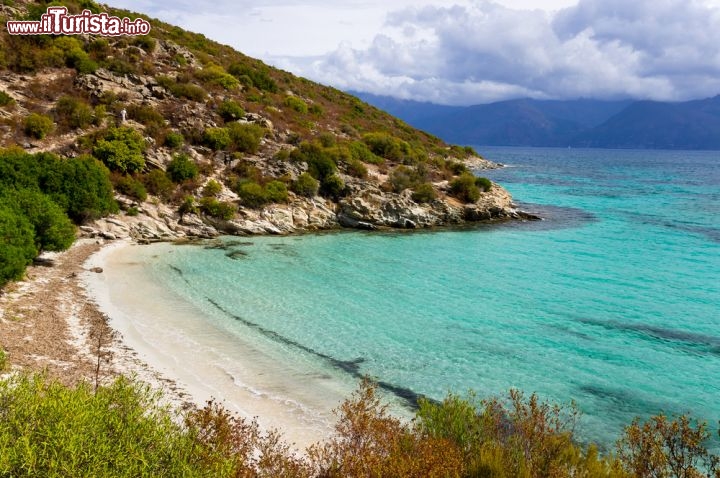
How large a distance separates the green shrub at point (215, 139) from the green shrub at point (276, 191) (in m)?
7.48

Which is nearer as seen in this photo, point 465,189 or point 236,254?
point 236,254

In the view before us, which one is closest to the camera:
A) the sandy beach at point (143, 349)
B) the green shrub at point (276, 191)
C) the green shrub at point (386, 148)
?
the sandy beach at point (143, 349)

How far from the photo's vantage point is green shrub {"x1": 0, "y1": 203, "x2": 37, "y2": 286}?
1867cm

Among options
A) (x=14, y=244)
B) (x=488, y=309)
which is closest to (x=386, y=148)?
(x=488, y=309)

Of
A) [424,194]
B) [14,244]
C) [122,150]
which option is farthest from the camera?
[424,194]

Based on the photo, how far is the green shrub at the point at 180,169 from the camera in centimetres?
4194

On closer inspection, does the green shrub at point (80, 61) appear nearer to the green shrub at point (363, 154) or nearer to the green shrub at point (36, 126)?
the green shrub at point (36, 126)

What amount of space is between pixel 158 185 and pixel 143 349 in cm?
2599

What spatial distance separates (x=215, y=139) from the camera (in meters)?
47.6

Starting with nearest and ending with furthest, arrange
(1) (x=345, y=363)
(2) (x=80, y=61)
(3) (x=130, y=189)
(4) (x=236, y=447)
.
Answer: (4) (x=236, y=447)
(1) (x=345, y=363)
(3) (x=130, y=189)
(2) (x=80, y=61)

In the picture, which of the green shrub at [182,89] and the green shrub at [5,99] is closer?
the green shrub at [5,99]

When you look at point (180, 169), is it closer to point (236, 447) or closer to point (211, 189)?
point (211, 189)

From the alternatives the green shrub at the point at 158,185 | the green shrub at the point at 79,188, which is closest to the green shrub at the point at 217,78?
the green shrub at the point at 158,185

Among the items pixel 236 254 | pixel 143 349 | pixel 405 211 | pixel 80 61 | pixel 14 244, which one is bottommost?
pixel 143 349
